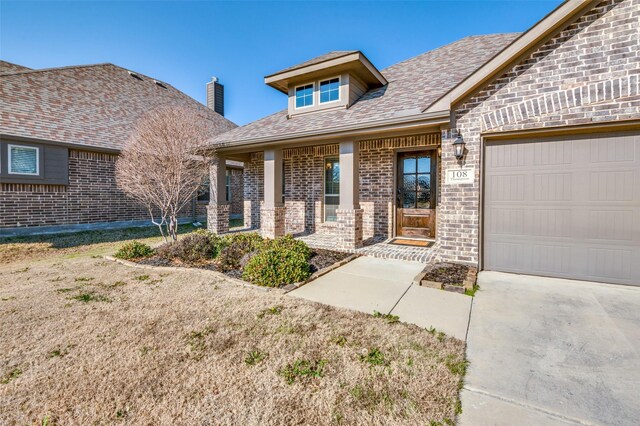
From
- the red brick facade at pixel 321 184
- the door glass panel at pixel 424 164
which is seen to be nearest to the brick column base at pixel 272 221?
the red brick facade at pixel 321 184

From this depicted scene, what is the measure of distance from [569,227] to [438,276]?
2317 millimetres

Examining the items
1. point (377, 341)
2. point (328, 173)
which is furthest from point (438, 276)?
point (328, 173)

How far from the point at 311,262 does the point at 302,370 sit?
3347 mm

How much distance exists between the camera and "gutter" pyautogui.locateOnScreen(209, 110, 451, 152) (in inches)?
212

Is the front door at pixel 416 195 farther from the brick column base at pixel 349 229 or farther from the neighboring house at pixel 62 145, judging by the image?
the neighboring house at pixel 62 145

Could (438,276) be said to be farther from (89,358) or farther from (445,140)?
(89,358)

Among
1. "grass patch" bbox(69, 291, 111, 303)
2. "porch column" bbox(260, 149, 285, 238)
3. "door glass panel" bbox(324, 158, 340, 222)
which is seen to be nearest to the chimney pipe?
"door glass panel" bbox(324, 158, 340, 222)

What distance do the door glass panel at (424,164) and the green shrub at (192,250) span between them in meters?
5.64

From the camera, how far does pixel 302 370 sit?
2.39 meters

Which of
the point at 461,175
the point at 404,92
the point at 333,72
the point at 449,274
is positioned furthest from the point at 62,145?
the point at 449,274

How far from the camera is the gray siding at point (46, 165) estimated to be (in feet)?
27.6

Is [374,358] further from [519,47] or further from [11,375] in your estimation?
[519,47]

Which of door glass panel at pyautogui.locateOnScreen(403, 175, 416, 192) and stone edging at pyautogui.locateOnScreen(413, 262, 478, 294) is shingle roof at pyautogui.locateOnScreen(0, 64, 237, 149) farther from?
stone edging at pyautogui.locateOnScreen(413, 262, 478, 294)

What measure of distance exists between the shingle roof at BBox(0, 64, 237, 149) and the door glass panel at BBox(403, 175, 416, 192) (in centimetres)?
1060
